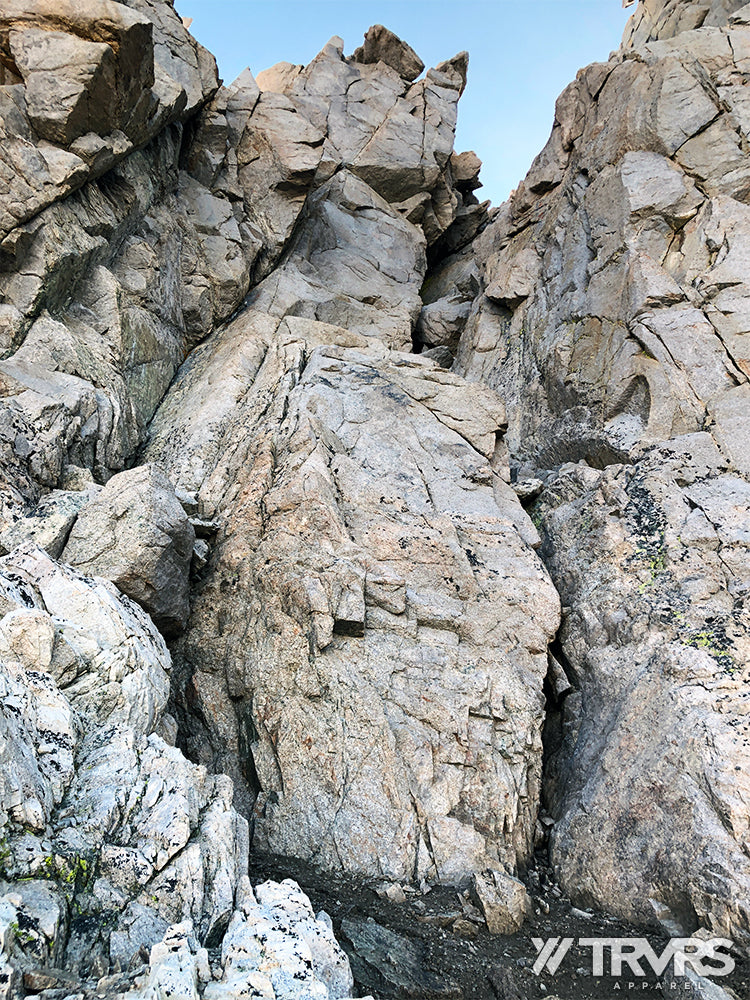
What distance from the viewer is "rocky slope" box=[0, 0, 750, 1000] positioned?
10836mm

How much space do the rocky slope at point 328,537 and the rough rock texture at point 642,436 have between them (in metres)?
0.11

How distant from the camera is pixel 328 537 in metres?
18.3

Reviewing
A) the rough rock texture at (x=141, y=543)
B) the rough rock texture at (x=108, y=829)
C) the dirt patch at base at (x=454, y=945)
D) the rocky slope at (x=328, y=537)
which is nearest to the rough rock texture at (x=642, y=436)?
the rocky slope at (x=328, y=537)

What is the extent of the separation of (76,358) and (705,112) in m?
26.8

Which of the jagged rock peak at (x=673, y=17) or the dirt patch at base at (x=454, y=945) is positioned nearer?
the dirt patch at base at (x=454, y=945)

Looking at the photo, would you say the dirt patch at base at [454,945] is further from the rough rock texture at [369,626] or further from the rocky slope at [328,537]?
the rough rock texture at [369,626]

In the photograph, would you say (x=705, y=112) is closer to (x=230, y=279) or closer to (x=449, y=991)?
(x=230, y=279)

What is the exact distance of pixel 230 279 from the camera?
3028 cm

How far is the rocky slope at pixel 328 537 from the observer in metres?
10.8

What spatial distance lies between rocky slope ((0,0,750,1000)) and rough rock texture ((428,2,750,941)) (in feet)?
0.35

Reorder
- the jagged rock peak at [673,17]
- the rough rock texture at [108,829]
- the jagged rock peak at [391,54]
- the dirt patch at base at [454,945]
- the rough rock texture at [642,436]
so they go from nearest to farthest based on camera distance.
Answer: the rough rock texture at [108,829]
the dirt patch at base at [454,945]
the rough rock texture at [642,436]
the jagged rock peak at [673,17]
the jagged rock peak at [391,54]

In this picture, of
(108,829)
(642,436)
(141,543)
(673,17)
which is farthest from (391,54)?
(108,829)

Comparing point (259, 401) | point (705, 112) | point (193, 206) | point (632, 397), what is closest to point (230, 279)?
point (193, 206)

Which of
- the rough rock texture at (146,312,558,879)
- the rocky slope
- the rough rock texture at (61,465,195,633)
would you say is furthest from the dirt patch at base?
the rough rock texture at (61,465,195,633)
